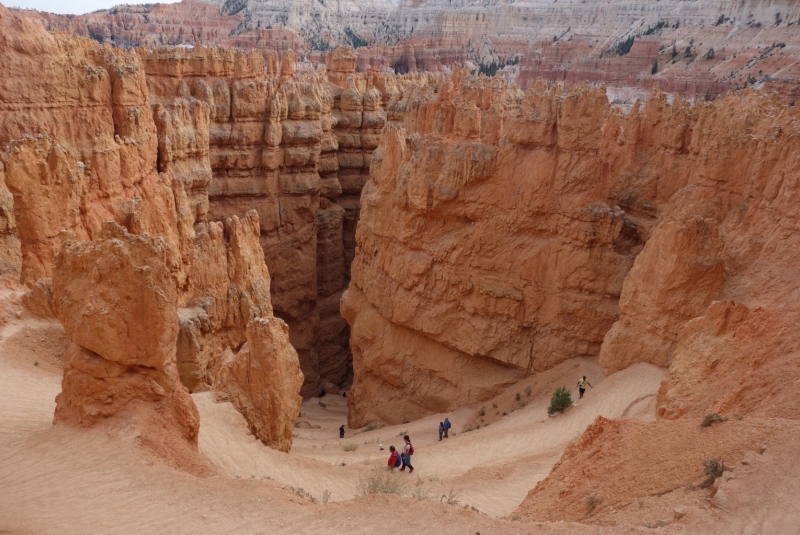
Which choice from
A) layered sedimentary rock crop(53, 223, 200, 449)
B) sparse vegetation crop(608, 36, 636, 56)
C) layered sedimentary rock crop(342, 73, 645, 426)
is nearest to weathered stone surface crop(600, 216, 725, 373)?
layered sedimentary rock crop(342, 73, 645, 426)

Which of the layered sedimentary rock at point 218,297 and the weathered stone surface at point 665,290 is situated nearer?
the weathered stone surface at point 665,290

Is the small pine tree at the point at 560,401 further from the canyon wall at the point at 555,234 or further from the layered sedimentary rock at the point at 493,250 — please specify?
the layered sedimentary rock at the point at 493,250

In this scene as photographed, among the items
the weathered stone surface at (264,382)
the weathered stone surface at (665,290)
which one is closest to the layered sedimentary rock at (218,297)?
the weathered stone surface at (264,382)

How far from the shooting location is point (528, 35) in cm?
9250

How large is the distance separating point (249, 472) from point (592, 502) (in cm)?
513

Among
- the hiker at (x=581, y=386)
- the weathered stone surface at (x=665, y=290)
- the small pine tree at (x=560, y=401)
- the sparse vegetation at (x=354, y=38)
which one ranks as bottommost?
the small pine tree at (x=560, y=401)

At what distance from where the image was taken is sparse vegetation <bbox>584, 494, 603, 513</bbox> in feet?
24.4

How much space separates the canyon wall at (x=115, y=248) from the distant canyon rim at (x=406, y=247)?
43 millimetres

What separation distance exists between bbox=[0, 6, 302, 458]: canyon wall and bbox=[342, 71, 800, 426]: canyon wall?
4.64 m

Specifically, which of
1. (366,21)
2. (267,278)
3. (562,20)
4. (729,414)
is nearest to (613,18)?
(562,20)

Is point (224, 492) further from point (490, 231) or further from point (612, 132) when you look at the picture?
point (612, 132)

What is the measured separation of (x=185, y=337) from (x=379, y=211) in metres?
7.49

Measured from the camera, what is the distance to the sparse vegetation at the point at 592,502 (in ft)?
24.4

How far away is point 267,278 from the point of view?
674 inches
